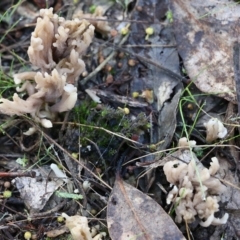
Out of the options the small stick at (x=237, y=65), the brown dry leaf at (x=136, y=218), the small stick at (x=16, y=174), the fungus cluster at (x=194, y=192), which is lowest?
the small stick at (x=16, y=174)

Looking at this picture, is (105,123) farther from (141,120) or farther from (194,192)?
(194,192)

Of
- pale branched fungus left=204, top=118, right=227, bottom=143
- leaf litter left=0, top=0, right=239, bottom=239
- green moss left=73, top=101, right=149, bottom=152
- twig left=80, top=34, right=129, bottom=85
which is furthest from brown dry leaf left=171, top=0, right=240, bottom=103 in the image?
green moss left=73, top=101, right=149, bottom=152

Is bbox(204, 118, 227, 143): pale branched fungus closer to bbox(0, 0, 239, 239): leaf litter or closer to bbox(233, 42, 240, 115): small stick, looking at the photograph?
bbox(0, 0, 239, 239): leaf litter

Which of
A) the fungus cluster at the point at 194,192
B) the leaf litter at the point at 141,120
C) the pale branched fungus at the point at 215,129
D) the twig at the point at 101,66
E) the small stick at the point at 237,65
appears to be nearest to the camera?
the fungus cluster at the point at 194,192

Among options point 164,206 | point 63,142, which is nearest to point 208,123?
point 164,206

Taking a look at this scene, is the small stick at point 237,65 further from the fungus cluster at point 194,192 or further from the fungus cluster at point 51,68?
the fungus cluster at point 51,68

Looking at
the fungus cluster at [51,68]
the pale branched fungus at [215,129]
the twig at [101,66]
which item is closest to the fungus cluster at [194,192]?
the pale branched fungus at [215,129]
